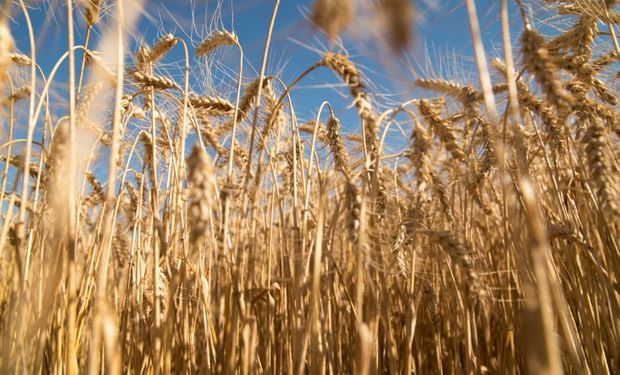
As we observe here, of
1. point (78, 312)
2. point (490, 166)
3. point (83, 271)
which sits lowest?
point (78, 312)

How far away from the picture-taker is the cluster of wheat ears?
1.02 meters

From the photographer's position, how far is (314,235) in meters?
1.91

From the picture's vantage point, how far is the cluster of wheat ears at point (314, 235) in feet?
3.34

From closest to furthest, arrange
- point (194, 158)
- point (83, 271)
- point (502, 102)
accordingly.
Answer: point (194, 158)
point (83, 271)
point (502, 102)

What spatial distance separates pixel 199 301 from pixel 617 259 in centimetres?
165

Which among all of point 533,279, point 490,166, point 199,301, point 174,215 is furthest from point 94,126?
point 533,279

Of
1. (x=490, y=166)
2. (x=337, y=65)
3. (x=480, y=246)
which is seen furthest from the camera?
(x=480, y=246)

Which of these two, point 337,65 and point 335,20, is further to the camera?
point 337,65

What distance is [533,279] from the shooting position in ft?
Answer: 5.30

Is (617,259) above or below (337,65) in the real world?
below

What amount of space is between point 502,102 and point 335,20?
1.48 metres

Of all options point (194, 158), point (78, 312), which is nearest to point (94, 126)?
point (78, 312)

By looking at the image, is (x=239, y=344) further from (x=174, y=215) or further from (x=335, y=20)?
(x=335, y=20)

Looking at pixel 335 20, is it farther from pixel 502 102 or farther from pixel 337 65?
pixel 502 102
